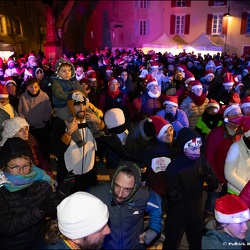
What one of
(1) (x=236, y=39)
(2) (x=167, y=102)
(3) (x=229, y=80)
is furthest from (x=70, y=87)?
(1) (x=236, y=39)

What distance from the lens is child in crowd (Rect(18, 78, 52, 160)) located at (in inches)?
221

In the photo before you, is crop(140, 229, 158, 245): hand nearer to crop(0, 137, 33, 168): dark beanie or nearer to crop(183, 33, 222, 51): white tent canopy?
crop(0, 137, 33, 168): dark beanie

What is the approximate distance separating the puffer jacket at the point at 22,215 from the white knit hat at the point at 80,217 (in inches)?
A: 24.3

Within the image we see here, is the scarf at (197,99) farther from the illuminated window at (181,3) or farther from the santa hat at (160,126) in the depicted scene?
the illuminated window at (181,3)

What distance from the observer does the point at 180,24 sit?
32.3m

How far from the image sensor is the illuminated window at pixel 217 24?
99.4ft

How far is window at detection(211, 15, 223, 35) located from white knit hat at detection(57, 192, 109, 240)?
32.2m

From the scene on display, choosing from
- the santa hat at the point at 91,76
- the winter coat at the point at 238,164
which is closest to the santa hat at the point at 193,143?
the winter coat at the point at 238,164

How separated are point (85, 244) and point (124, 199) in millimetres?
770

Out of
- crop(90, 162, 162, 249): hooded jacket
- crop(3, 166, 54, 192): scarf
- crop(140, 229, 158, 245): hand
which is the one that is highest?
crop(3, 166, 54, 192): scarf

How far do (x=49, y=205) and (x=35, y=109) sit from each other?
10.8 ft

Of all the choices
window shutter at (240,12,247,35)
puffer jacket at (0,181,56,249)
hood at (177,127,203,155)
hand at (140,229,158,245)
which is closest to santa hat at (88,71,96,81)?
hood at (177,127,203,155)

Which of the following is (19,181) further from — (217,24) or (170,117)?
(217,24)

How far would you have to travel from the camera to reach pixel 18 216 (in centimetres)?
245
